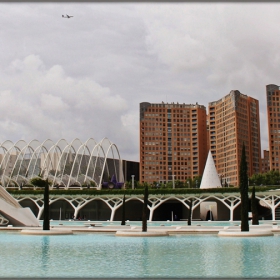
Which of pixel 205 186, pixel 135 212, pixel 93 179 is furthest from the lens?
pixel 93 179

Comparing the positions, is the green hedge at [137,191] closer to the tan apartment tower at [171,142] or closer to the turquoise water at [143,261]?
the turquoise water at [143,261]

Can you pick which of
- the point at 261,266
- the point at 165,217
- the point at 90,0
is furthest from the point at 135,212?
the point at 90,0

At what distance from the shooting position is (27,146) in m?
77.1

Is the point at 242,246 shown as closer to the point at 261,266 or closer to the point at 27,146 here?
the point at 261,266

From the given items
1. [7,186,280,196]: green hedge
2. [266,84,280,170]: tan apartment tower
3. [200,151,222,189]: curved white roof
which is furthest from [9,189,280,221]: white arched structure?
[266,84,280,170]: tan apartment tower

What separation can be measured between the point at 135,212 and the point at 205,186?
42.3 feet

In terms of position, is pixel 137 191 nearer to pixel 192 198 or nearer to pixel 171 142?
pixel 192 198

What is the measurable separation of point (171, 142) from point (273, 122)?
91.6 feet

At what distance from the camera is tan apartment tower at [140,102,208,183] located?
113 meters

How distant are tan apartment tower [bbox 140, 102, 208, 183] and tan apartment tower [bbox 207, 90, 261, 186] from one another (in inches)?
184

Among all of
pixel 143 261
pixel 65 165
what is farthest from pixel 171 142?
pixel 143 261

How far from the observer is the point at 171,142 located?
115750mm

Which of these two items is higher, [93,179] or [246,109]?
[246,109]

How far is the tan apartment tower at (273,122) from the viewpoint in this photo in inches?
3937
